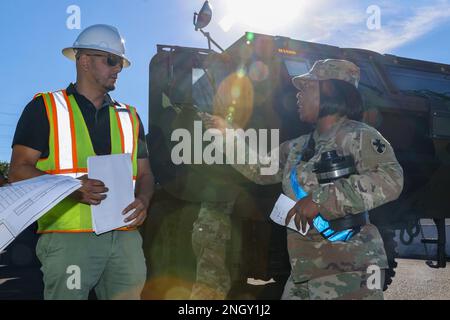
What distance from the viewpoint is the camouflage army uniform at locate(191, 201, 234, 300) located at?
12.6 ft

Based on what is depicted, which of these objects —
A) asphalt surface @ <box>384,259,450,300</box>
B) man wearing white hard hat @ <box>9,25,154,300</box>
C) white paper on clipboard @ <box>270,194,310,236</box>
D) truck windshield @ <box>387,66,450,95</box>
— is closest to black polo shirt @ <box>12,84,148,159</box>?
man wearing white hard hat @ <box>9,25,154,300</box>

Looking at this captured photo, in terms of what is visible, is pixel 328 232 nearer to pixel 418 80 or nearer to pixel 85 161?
pixel 85 161

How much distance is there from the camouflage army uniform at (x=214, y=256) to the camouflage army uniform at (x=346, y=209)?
122 centimetres

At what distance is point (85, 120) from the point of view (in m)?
2.41

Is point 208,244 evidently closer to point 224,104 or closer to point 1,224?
point 224,104

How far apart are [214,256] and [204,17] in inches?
70.7

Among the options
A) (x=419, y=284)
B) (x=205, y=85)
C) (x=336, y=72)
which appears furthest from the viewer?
(x=419, y=284)

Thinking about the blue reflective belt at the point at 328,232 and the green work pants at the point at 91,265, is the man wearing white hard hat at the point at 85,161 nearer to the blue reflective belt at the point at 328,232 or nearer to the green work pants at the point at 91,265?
the green work pants at the point at 91,265

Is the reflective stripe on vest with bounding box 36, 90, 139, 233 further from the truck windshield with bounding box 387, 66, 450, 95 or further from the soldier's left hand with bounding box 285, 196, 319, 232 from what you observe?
the truck windshield with bounding box 387, 66, 450, 95

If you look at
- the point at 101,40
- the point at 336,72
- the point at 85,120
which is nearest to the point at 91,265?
the point at 85,120

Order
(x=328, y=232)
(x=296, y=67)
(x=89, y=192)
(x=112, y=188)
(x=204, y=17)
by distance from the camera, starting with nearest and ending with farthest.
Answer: (x=89, y=192)
(x=112, y=188)
(x=328, y=232)
(x=204, y=17)
(x=296, y=67)

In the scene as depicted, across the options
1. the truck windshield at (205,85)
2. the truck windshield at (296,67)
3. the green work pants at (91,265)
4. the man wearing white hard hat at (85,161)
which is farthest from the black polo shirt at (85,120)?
the truck windshield at (296,67)

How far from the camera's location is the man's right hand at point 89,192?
2.23 m

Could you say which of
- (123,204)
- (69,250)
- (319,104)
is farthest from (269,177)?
(69,250)
